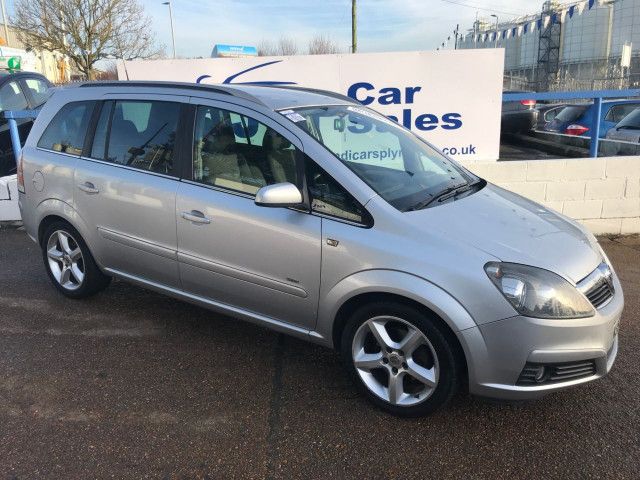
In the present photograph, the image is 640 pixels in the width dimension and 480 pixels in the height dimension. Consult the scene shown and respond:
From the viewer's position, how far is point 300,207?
311cm

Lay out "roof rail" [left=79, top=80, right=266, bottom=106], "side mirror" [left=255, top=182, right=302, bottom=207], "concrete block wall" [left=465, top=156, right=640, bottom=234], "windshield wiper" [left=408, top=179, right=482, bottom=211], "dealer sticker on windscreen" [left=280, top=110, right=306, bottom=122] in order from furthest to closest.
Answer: "concrete block wall" [left=465, top=156, right=640, bottom=234] → "roof rail" [left=79, top=80, right=266, bottom=106] → "dealer sticker on windscreen" [left=280, top=110, right=306, bottom=122] → "windshield wiper" [left=408, top=179, right=482, bottom=211] → "side mirror" [left=255, top=182, right=302, bottom=207]

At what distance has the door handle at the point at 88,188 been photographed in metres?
4.01

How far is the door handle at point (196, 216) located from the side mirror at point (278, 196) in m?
0.54

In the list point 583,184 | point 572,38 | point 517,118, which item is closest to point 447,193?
point 583,184

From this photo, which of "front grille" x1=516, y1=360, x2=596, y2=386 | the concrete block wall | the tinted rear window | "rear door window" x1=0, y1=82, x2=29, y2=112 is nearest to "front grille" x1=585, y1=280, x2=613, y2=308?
"front grille" x1=516, y1=360, x2=596, y2=386

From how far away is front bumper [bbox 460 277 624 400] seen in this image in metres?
2.61

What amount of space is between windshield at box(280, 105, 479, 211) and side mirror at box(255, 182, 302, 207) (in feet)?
1.20

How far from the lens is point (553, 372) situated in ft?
8.91

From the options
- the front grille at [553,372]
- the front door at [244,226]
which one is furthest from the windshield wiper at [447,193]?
the front grille at [553,372]

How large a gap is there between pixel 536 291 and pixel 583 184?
4304 mm

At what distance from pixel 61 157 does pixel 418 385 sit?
10.3ft

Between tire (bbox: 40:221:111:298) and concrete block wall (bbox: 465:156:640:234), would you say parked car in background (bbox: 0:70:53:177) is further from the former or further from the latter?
concrete block wall (bbox: 465:156:640:234)

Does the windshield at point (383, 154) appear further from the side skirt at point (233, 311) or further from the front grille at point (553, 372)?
the front grille at point (553, 372)

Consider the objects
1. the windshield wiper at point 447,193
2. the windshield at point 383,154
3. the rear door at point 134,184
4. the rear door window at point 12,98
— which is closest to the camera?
the windshield wiper at point 447,193
